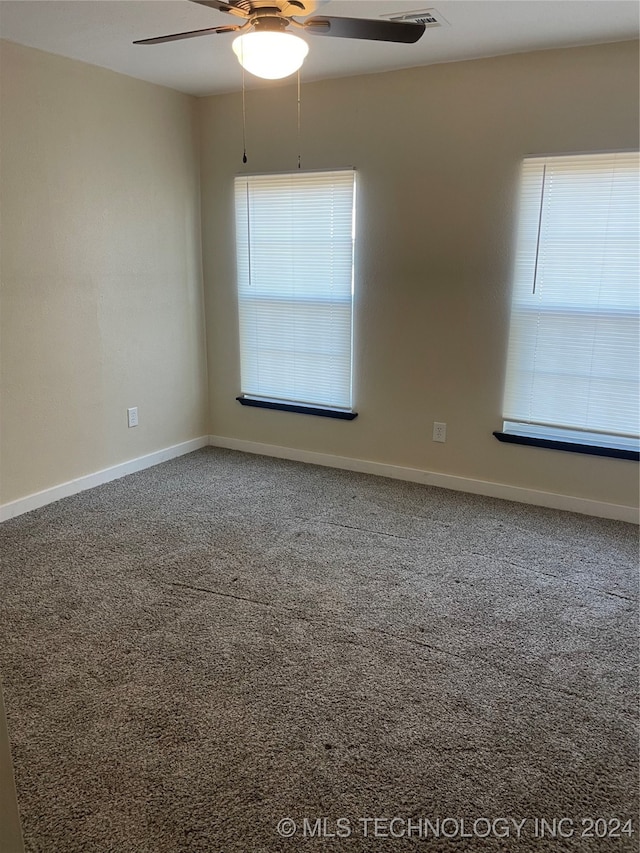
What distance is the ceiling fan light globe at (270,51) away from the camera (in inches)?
76.2

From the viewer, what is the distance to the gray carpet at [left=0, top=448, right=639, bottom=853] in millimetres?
1617

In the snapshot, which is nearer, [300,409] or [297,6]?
[297,6]

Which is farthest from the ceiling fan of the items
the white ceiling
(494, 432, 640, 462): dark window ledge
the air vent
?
(494, 432, 640, 462): dark window ledge

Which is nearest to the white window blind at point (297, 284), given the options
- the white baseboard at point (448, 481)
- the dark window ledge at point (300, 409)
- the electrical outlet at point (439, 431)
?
the dark window ledge at point (300, 409)

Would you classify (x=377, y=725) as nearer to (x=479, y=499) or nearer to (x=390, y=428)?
(x=479, y=499)

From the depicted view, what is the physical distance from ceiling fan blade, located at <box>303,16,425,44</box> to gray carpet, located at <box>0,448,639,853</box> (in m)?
2.10

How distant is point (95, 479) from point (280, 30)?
9.14 ft

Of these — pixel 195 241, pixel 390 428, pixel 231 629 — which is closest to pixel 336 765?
pixel 231 629

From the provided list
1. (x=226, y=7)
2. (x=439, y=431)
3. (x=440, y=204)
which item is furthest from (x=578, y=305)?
(x=226, y=7)

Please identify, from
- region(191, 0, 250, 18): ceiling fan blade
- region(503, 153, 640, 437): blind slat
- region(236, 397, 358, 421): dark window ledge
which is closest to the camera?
region(191, 0, 250, 18): ceiling fan blade

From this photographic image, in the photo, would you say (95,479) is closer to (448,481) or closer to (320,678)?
(448,481)

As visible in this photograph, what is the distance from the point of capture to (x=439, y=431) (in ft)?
12.6

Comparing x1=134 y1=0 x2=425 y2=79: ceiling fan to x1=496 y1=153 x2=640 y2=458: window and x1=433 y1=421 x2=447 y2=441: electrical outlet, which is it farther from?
x1=433 y1=421 x2=447 y2=441: electrical outlet

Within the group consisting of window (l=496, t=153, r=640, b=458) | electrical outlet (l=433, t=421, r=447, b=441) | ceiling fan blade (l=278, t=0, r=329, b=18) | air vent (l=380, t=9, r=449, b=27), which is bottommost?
electrical outlet (l=433, t=421, r=447, b=441)
